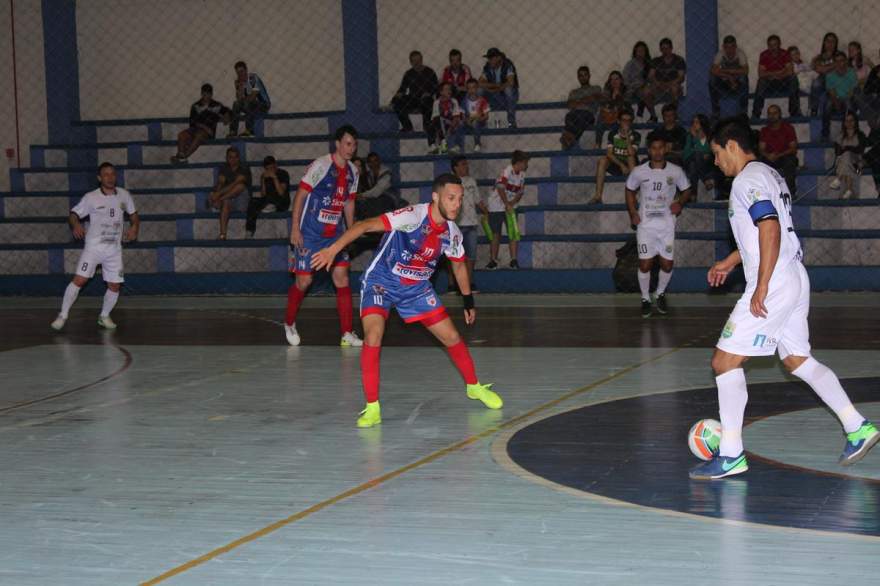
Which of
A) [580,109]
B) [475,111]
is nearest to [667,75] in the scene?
[580,109]

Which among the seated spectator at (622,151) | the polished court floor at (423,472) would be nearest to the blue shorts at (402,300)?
the polished court floor at (423,472)

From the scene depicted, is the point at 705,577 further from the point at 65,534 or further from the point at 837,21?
the point at 837,21

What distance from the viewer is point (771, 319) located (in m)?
6.57

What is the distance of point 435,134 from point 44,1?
29.0 feet

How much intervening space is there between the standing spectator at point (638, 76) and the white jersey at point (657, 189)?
616 cm

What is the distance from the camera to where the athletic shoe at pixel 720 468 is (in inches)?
262

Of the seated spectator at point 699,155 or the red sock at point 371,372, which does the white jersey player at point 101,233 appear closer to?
the red sock at point 371,372

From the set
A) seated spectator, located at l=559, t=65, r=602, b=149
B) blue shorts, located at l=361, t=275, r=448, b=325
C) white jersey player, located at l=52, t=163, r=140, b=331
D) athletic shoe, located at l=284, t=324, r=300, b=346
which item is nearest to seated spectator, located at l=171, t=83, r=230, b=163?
seated spectator, located at l=559, t=65, r=602, b=149

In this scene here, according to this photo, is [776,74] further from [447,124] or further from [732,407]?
[732,407]

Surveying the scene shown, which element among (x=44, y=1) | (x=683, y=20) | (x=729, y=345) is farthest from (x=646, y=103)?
(x=729, y=345)

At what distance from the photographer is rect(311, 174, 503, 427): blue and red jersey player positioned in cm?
850

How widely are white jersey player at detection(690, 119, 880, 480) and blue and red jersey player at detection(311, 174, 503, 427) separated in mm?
2251

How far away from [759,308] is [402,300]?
10.2ft

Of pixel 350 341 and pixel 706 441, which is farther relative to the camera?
pixel 350 341
